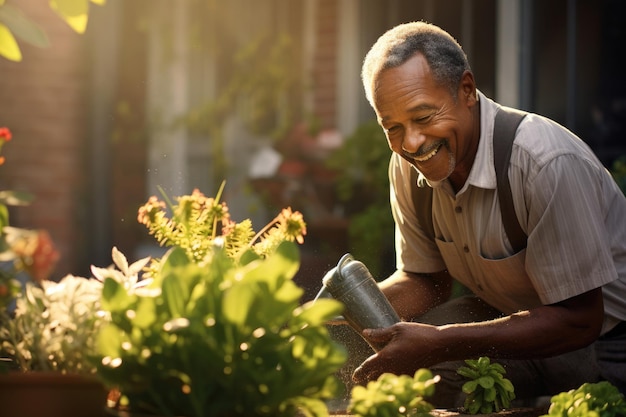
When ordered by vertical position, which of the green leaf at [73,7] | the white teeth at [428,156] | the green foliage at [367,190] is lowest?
the green foliage at [367,190]

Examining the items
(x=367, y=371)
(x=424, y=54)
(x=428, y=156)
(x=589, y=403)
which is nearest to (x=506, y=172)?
(x=428, y=156)

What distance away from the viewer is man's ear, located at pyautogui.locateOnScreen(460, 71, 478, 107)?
336cm

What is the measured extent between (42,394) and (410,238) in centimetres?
205

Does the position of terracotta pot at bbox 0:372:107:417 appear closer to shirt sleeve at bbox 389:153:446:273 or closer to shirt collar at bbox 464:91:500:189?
shirt collar at bbox 464:91:500:189

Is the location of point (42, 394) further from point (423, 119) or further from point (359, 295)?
point (423, 119)

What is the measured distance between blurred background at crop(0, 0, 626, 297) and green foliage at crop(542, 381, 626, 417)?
12.6 feet

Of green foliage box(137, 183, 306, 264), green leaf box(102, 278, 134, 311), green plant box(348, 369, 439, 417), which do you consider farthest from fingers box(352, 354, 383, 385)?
green leaf box(102, 278, 134, 311)

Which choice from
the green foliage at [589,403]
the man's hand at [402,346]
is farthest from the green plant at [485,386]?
the green foliage at [589,403]

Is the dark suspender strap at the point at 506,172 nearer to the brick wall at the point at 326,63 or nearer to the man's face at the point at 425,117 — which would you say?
the man's face at the point at 425,117

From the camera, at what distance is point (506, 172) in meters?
3.30

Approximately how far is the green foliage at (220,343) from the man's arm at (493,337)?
109 cm

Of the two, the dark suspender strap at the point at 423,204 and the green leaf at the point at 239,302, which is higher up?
the green leaf at the point at 239,302

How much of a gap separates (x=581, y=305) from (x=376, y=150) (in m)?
4.35

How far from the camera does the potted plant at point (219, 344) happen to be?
179 centimetres
